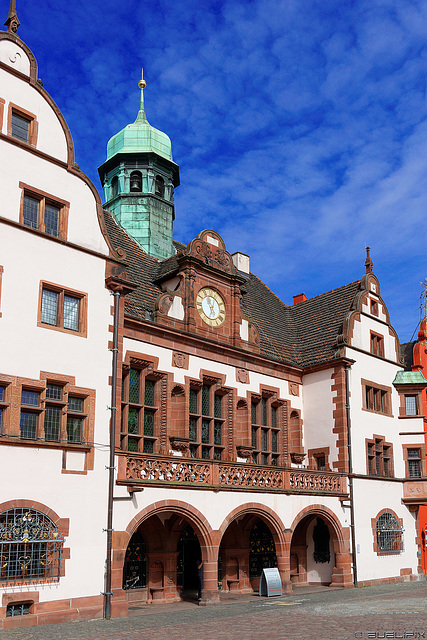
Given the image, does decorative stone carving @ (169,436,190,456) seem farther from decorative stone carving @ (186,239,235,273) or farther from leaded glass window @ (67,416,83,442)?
decorative stone carving @ (186,239,235,273)

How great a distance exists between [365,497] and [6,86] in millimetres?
18438

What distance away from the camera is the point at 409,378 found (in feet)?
97.3

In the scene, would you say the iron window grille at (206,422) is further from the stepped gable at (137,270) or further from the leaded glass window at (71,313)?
the leaded glass window at (71,313)

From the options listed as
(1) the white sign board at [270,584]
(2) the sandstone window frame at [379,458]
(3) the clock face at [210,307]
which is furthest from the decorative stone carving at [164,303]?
(2) the sandstone window frame at [379,458]

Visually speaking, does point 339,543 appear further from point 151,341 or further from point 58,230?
point 58,230

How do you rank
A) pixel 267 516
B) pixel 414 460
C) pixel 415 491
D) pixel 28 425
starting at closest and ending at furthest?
pixel 28 425, pixel 267 516, pixel 415 491, pixel 414 460

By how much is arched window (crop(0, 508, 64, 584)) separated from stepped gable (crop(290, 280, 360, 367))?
14.0m

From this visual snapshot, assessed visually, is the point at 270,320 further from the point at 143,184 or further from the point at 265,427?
the point at 143,184

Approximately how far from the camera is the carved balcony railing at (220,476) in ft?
59.8

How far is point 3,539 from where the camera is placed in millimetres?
15172

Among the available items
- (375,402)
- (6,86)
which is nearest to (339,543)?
(375,402)

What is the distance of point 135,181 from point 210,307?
789 cm

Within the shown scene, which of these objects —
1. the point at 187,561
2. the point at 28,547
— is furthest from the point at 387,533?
the point at 28,547

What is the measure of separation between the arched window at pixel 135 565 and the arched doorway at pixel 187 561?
1246 millimetres
